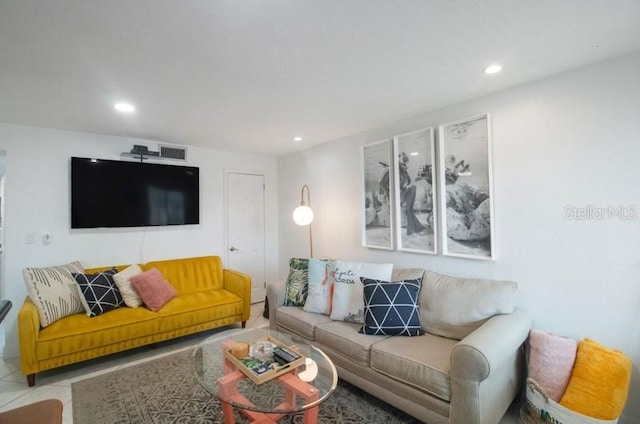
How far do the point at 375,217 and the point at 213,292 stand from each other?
2.12 metres

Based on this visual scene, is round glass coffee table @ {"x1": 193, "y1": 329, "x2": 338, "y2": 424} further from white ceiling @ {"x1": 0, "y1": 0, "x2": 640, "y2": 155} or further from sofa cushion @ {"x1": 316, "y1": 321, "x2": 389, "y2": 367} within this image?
white ceiling @ {"x1": 0, "y1": 0, "x2": 640, "y2": 155}

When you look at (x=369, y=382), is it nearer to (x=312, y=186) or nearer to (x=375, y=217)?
(x=375, y=217)

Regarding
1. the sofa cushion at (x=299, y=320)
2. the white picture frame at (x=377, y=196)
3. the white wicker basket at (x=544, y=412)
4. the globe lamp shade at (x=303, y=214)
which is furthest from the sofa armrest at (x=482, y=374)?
the globe lamp shade at (x=303, y=214)

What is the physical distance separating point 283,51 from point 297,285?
2.13m

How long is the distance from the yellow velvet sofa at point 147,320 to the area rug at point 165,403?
0.95 feet

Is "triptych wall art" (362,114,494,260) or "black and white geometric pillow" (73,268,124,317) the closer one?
"triptych wall art" (362,114,494,260)

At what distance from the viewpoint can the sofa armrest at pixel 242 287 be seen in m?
3.56

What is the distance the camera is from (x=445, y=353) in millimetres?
1997

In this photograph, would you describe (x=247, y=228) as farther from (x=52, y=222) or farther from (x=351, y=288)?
(x=351, y=288)

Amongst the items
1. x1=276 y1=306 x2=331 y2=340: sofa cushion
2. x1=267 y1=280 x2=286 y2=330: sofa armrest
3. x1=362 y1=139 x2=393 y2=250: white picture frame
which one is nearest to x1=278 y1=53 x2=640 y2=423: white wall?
x1=362 y1=139 x2=393 y2=250: white picture frame

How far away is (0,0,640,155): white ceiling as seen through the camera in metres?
1.43

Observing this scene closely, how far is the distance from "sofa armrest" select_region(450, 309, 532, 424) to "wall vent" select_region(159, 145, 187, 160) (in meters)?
3.72

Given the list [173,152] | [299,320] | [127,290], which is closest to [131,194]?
[173,152]

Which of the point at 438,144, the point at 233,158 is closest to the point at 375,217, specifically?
the point at 438,144
